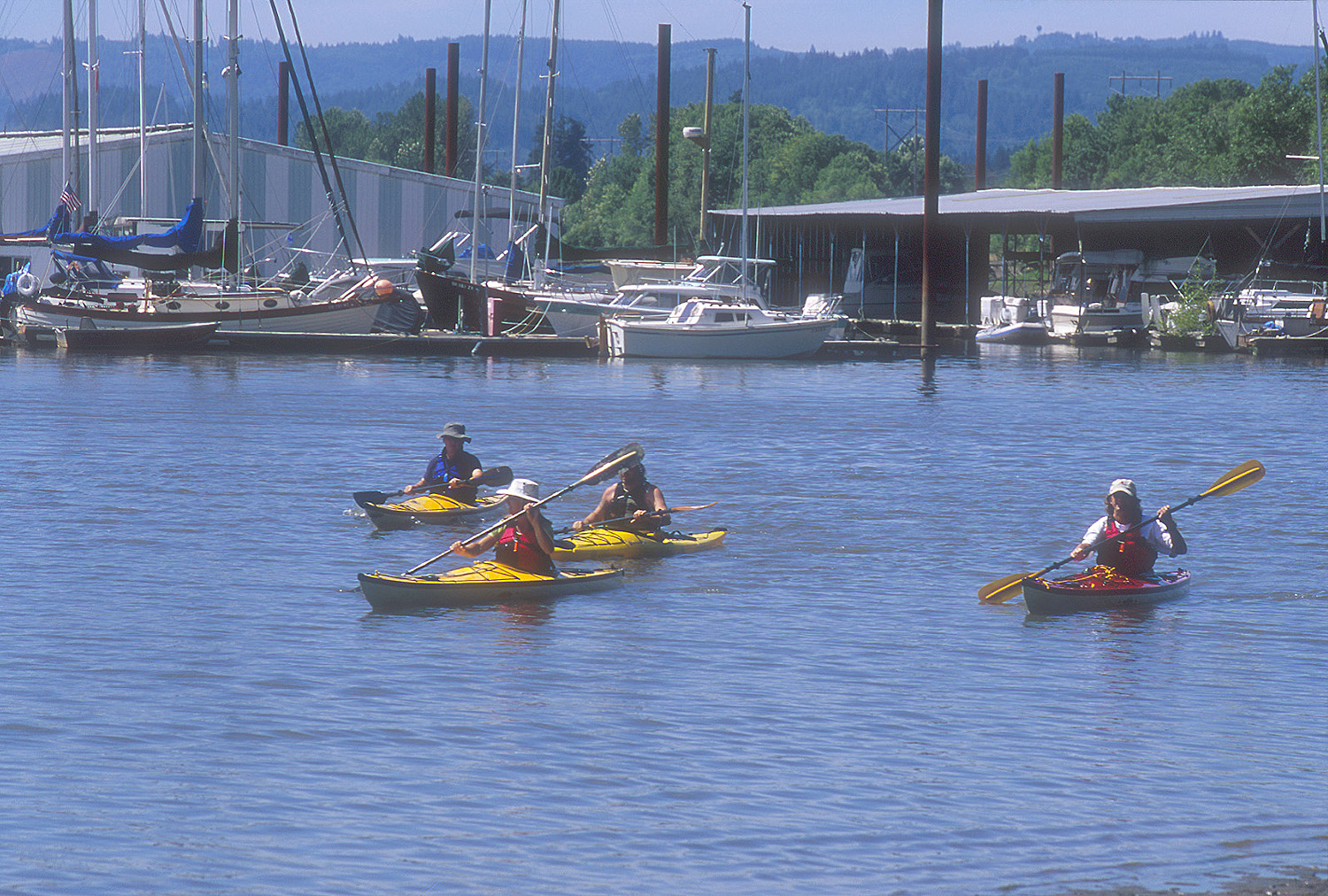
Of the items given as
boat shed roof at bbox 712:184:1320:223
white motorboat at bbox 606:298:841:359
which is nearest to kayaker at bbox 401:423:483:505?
white motorboat at bbox 606:298:841:359

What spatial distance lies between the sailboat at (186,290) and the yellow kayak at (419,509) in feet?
88.6

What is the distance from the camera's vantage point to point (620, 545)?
717 inches

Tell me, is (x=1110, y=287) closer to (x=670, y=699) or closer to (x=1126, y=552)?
(x=1126, y=552)

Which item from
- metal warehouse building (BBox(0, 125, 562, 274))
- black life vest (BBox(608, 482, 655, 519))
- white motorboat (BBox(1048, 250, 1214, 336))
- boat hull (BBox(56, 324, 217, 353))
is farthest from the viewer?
metal warehouse building (BBox(0, 125, 562, 274))

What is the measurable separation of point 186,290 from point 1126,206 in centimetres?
3093

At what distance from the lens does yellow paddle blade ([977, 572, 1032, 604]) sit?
1573 centimetres

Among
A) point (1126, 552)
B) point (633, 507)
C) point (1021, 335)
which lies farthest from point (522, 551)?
point (1021, 335)

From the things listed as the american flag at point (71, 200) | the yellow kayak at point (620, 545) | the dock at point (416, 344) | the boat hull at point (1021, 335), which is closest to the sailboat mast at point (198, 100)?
the american flag at point (71, 200)

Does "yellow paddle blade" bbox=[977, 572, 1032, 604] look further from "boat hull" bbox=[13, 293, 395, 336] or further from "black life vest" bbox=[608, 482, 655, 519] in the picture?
"boat hull" bbox=[13, 293, 395, 336]

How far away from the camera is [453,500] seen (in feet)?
67.6

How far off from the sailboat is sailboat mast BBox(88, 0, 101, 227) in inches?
8.2

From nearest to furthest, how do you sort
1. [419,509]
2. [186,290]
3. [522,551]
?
[522,551], [419,509], [186,290]

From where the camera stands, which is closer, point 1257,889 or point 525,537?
point 1257,889

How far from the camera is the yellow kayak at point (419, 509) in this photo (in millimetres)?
20109
